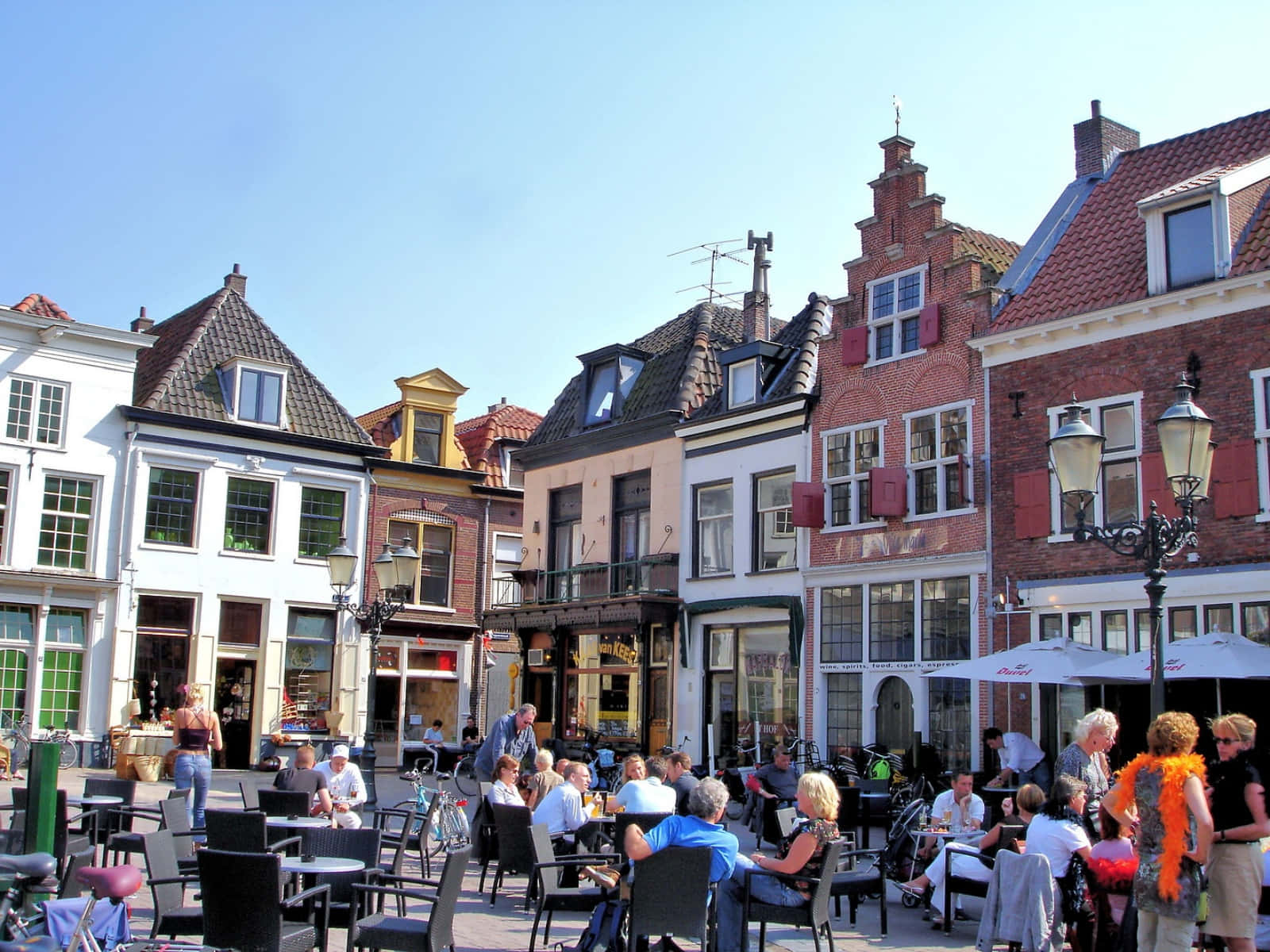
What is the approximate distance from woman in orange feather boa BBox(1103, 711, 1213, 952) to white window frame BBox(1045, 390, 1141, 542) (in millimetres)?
10616

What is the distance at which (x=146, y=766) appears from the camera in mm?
24188

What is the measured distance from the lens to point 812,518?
22.8 meters

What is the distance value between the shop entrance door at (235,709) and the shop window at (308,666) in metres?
0.87

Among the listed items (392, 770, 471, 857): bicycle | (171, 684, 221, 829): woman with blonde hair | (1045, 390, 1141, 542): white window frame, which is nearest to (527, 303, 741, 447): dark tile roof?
(1045, 390, 1141, 542): white window frame

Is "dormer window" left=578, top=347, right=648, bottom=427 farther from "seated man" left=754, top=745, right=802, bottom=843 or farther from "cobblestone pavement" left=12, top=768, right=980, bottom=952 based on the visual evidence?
"cobblestone pavement" left=12, top=768, right=980, bottom=952

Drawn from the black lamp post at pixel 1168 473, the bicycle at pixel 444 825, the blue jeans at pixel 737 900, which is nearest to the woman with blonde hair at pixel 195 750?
the bicycle at pixel 444 825

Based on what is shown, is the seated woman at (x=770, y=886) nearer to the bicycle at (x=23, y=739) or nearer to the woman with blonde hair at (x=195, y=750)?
the woman with blonde hair at (x=195, y=750)

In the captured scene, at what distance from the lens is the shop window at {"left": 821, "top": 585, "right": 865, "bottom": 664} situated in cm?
2230

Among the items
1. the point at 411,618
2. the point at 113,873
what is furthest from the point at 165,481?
the point at 113,873

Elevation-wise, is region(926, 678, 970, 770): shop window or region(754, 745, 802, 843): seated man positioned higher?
region(926, 678, 970, 770): shop window

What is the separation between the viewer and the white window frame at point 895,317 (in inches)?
866

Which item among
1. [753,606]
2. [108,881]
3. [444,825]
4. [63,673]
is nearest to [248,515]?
[63,673]

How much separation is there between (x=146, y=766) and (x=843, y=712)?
13054mm

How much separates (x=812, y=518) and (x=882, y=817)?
19.0ft
